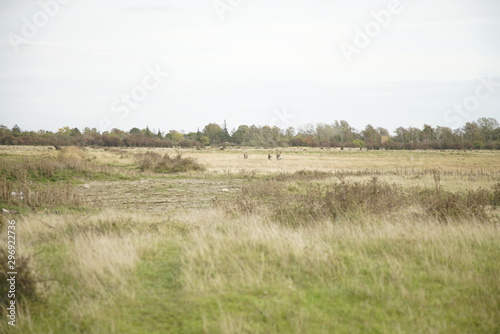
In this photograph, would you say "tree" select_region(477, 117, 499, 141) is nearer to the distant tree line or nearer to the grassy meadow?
the distant tree line

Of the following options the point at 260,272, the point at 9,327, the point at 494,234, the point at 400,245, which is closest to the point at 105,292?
the point at 9,327

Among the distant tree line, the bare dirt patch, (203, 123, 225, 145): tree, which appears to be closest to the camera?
the bare dirt patch

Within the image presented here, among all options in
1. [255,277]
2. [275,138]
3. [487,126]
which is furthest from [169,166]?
[487,126]

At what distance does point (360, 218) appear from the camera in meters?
8.77

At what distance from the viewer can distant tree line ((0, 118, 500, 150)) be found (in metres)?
96.6

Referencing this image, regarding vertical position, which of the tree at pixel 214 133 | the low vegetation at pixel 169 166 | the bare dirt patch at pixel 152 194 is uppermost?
the tree at pixel 214 133

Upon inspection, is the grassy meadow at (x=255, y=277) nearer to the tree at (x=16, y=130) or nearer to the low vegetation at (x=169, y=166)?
the low vegetation at (x=169, y=166)

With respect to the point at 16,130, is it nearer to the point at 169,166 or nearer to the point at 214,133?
the point at 214,133

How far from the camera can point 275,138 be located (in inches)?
5330

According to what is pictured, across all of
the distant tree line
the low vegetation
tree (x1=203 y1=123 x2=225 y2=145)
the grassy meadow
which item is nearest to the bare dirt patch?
the grassy meadow

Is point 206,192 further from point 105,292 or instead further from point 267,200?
point 105,292

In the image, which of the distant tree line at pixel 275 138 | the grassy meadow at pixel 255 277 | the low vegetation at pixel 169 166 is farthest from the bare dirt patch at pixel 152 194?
the distant tree line at pixel 275 138

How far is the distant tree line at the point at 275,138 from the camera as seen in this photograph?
317 feet

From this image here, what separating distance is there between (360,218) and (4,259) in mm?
7428
